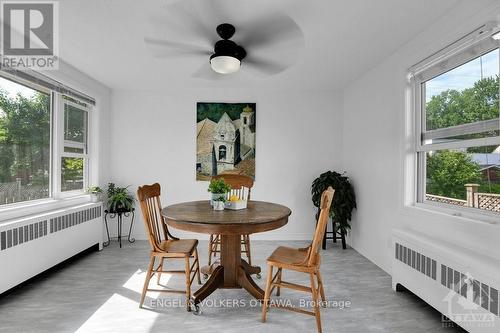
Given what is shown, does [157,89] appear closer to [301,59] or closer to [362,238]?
[301,59]

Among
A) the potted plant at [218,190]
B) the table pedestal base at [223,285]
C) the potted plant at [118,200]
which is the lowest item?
the table pedestal base at [223,285]

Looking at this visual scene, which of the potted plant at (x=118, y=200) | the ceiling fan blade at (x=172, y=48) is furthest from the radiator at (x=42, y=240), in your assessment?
the ceiling fan blade at (x=172, y=48)

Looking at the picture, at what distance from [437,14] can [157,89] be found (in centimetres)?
394

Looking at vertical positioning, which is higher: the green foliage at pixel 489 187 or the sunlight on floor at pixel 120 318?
the green foliage at pixel 489 187

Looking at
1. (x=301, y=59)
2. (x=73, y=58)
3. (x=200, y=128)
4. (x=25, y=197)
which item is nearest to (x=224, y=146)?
(x=200, y=128)

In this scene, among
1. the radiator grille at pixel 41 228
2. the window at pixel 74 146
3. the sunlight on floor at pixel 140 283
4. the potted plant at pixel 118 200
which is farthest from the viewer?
the potted plant at pixel 118 200

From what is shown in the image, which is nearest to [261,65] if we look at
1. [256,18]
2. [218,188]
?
[256,18]

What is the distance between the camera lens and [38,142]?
335 cm

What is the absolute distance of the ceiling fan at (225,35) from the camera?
2.24 metres

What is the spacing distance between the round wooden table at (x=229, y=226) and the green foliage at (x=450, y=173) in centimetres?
146

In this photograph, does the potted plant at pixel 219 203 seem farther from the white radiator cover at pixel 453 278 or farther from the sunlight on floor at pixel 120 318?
the white radiator cover at pixel 453 278

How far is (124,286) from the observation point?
2.98 metres

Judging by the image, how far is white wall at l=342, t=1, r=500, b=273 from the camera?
86.5 inches

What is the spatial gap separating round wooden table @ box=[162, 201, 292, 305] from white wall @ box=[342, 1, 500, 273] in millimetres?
1352
